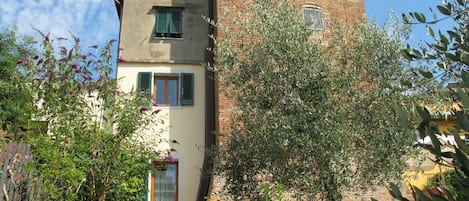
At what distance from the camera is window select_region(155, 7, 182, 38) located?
14.1 meters

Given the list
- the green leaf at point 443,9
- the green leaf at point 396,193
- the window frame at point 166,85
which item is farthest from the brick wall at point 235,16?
the green leaf at point 396,193

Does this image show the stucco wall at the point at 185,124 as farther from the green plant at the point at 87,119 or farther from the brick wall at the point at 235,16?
the green plant at the point at 87,119

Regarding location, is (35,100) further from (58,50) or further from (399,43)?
(399,43)

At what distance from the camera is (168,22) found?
561 inches

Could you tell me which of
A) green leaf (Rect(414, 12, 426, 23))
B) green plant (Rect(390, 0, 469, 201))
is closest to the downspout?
green plant (Rect(390, 0, 469, 201))

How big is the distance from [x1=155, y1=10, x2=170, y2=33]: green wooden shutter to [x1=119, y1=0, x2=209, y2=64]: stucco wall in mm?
181

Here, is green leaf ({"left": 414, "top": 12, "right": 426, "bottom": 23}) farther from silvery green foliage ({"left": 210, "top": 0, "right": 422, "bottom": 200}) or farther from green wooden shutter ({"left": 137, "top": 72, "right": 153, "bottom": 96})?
green wooden shutter ({"left": 137, "top": 72, "right": 153, "bottom": 96})

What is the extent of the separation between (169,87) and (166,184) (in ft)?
11.2

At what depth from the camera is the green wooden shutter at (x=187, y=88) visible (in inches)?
514

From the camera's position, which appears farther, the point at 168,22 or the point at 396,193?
the point at 168,22

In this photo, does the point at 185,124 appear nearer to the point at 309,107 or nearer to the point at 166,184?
the point at 166,184

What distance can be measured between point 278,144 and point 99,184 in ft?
11.9

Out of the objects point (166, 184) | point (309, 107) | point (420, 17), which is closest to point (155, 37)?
point (166, 184)

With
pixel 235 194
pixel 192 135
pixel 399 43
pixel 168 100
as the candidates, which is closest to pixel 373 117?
pixel 399 43
